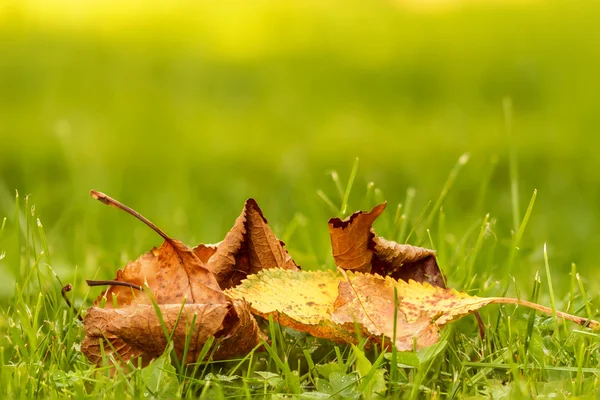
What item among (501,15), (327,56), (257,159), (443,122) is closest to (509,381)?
(257,159)

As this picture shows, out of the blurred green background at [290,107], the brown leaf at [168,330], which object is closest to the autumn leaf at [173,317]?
the brown leaf at [168,330]

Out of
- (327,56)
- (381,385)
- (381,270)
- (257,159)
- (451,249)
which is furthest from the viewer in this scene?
(327,56)

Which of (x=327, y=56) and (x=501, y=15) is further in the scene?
(x=501, y=15)

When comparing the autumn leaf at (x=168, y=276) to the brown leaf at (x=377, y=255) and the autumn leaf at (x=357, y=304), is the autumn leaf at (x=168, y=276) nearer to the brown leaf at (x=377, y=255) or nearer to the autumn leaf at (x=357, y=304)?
the autumn leaf at (x=357, y=304)

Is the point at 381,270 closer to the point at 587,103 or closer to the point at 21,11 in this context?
the point at 587,103

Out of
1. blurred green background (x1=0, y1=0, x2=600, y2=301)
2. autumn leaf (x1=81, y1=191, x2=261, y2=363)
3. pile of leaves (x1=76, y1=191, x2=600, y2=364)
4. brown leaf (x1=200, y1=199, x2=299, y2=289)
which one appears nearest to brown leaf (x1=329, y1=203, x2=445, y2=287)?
pile of leaves (x1=76, y1=191, x2=600, y2=364)

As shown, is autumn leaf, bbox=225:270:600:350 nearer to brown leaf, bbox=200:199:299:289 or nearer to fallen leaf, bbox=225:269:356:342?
fallen leaf, bbox=225:269:356:342
